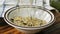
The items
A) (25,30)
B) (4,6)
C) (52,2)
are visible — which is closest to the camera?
(25,30)

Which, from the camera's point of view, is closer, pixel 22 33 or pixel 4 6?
pixel 22 33

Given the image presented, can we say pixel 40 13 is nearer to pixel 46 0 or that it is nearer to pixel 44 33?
pixel 44 33

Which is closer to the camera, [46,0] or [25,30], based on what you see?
[25,30]

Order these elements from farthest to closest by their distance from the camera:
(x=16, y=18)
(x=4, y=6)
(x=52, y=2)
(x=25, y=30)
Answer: (x=52, y=2) → (x=4, y=6) → (x=16, y=18) → (x=25, y=30)

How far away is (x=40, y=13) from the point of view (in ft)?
2.61

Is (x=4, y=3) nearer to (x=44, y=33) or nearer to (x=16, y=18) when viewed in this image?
(x=16, y=18)

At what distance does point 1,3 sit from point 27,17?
0.26 metres

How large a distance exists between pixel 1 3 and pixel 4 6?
0.04m

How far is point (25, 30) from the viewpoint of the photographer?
662mm

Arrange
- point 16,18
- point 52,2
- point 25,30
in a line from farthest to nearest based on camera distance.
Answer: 1. point 52,2
2. point 16,18
3. point 25,30

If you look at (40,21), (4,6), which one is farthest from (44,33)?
(4,6)

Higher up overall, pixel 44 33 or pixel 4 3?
pixel 4 3

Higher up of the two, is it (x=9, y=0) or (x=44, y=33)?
(x=9, y=0)

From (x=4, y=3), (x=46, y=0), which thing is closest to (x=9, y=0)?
(x=4, y=3)
